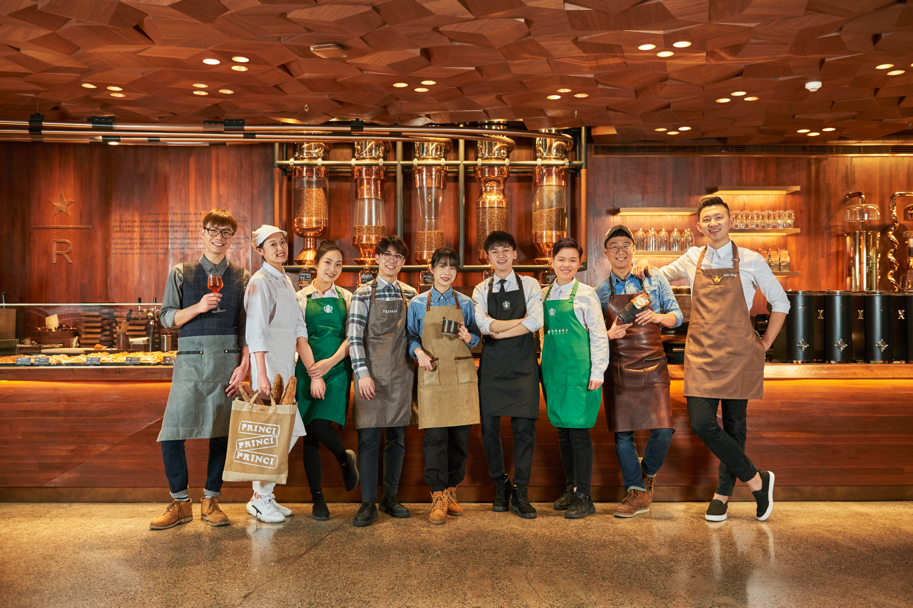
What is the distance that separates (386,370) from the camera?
3.21 metres

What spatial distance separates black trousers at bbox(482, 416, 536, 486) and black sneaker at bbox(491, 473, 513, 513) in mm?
85

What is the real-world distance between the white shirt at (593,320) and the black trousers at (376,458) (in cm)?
105

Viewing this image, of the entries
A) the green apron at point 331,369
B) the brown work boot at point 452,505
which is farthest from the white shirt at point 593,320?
the green apron at point 331,369

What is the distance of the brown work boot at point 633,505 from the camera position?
10.6ft

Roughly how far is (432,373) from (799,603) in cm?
179

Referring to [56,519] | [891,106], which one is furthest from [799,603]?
[891,106]

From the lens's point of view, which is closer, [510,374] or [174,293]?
[174,293]

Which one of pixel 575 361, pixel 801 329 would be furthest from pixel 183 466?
pixel 801 329

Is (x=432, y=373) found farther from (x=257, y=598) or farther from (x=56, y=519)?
(x=56, y=519)

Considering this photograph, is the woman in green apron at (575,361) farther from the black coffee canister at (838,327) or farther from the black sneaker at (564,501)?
the black coffee canister at (838,327)

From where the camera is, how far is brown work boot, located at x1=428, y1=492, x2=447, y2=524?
10.3ft

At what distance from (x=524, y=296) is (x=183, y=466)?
75.5 inches

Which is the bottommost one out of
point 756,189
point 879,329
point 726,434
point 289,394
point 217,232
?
point 726,434

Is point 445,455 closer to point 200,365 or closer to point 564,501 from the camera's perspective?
point 564,501
